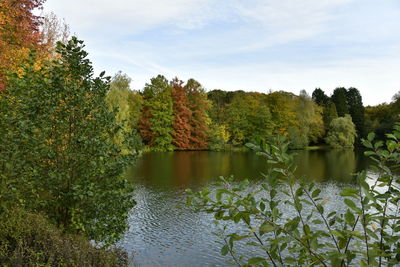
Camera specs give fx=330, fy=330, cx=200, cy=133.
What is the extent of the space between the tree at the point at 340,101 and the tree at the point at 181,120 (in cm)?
3296

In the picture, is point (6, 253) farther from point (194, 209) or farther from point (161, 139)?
point (161, 139)

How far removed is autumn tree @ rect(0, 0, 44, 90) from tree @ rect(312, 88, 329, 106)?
61216 mm

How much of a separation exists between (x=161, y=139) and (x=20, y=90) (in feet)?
129

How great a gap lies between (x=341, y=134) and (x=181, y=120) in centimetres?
2826

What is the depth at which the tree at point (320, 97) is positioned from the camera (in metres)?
66.8

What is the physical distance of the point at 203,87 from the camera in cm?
4966

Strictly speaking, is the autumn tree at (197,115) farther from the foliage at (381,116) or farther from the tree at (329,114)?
the foliage at (381,116)

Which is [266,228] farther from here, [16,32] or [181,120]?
[181,120]

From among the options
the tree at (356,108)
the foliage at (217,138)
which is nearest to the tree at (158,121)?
the foliage at (217,138)

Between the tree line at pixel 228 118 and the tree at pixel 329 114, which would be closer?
the tree line at pixel 228 118

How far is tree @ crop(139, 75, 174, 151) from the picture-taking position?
45.1 meters

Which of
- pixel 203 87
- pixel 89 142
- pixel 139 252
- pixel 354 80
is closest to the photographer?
pixel 89 142

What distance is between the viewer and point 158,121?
45250 millimetres

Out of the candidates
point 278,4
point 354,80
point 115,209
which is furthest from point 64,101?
point 354,80
